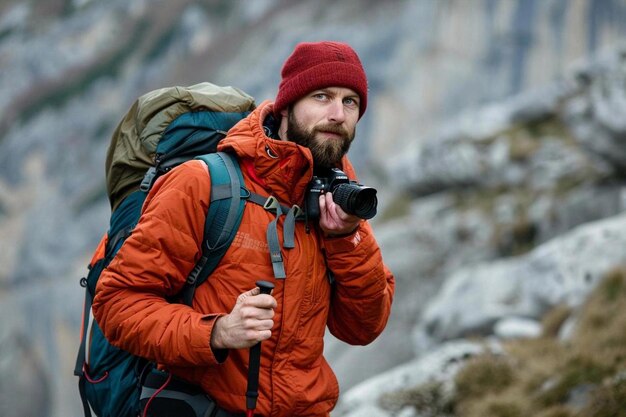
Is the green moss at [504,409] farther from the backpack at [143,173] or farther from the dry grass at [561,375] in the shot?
the backpack at [143,173]

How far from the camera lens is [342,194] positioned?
10.1 ft

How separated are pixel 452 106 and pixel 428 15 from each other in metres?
5.01

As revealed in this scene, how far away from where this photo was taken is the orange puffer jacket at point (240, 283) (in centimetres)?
301

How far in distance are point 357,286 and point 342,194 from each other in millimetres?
446

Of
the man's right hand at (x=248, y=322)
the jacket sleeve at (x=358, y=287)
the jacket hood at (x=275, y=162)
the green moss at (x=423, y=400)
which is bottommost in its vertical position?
the man's right hand at (x=248, y=322)

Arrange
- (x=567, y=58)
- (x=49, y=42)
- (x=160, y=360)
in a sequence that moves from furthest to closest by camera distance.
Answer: (x=49, y=42)
(x=567, y=58)
(x=160, y=360)

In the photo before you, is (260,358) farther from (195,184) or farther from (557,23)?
(557,23)

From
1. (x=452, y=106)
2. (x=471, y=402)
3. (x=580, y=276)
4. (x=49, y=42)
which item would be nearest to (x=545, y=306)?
Answer: (x=580, y=276)

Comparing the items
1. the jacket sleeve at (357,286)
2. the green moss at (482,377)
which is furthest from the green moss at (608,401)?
the jacket sleeve at (357,286)

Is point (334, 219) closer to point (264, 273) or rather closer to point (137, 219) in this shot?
point (264, 273)

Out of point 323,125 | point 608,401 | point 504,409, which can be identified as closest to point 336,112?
point 323,125

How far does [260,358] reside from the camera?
123 inches

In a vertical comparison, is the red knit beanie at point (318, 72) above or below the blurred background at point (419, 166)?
below

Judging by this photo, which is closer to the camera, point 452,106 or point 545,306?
point 545,306
